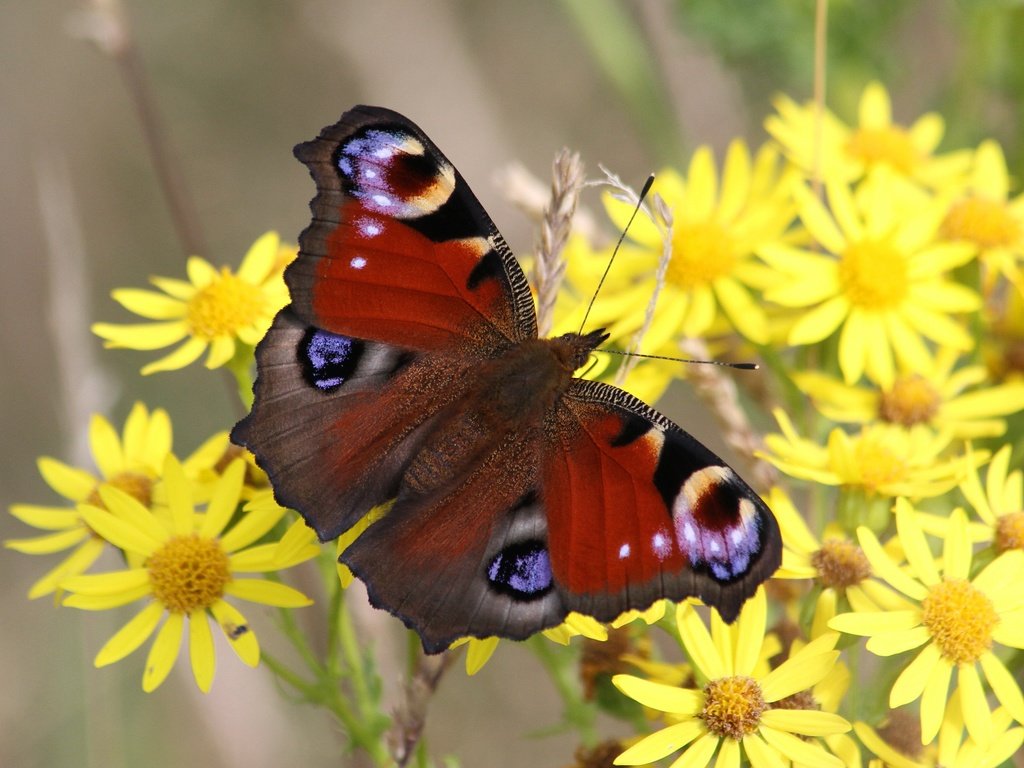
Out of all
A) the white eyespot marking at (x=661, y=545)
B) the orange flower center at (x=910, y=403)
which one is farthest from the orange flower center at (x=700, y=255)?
the white eyespot marking at (x=661, y=545)

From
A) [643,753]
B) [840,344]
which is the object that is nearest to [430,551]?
[643,753]

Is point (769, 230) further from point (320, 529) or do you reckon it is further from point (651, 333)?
point (320, 529)

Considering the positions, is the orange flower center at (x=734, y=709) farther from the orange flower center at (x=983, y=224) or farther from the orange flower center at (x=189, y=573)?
the orange flower center at (x=983, y=224)

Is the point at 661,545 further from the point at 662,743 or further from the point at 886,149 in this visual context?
the point at 886,149

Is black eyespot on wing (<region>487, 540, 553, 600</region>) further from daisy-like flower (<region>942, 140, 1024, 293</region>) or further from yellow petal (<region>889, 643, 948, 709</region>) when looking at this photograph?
daisy-like flower (<region>942, 140, 1024, 293</region>)

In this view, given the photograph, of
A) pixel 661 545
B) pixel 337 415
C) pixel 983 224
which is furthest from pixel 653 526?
pixel 983 224

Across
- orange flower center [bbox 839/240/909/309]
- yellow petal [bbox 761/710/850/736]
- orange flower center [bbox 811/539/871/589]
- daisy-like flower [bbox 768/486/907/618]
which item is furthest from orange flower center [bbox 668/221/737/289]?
yellow petal [bbox 761/710/850/736]
